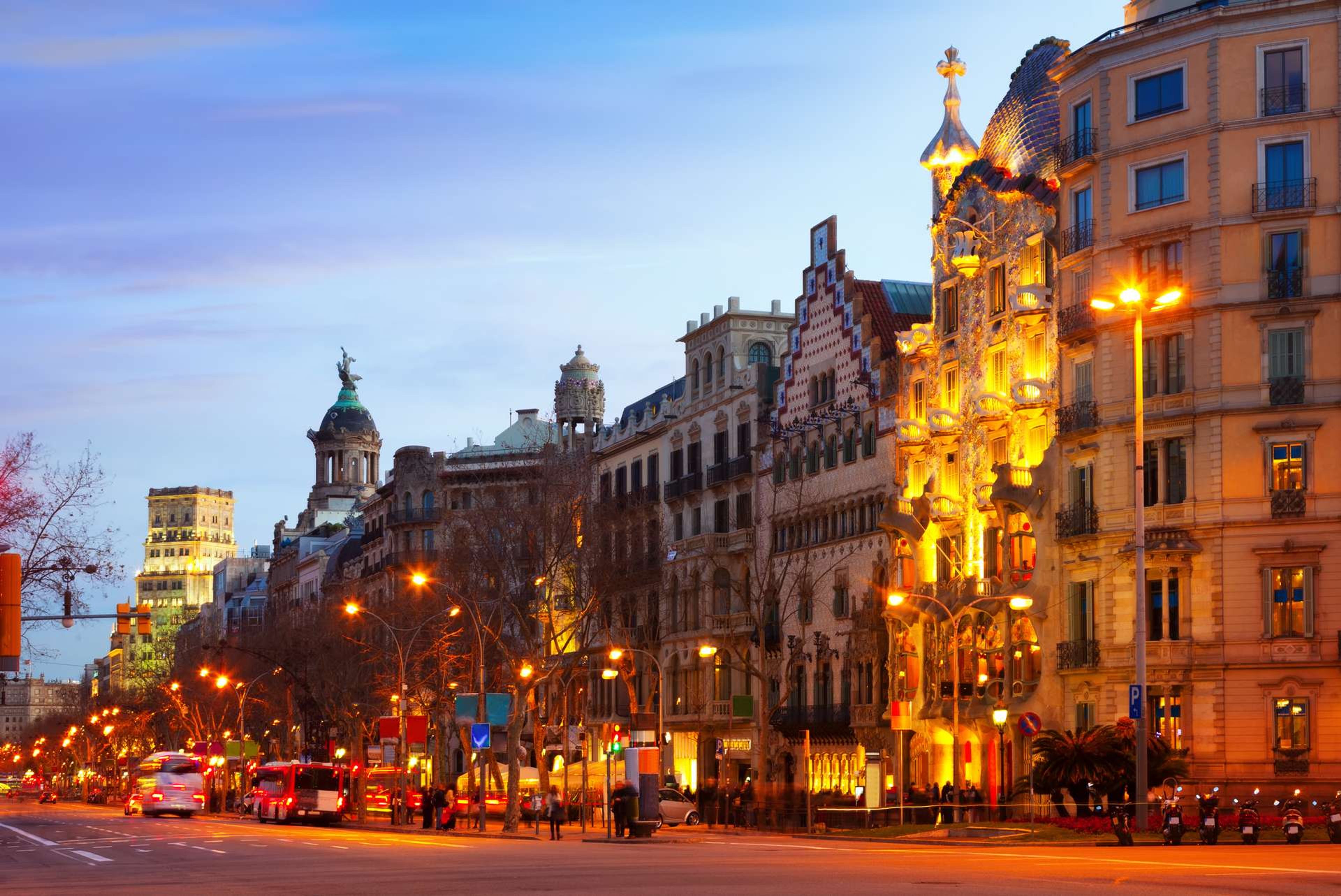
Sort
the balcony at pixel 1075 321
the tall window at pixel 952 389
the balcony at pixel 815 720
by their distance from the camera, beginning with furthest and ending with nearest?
the balcony at pixel 815 720 < the tall window at pixel 952 389 < the balcony at pixel 1075 321

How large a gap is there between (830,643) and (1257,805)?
79.7 feet

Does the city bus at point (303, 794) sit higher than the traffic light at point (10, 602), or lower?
lower

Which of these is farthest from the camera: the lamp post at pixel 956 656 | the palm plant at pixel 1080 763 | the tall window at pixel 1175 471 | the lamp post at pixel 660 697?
the lamp post at pixel 660 697

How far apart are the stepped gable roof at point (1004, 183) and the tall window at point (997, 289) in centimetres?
251

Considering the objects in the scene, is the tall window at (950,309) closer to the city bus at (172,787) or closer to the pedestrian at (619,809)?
the pedestrian at (619,809)

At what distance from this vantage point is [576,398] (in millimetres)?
105812

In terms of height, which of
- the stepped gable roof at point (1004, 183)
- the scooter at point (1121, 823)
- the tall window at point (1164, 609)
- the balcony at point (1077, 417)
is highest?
the stepped gable roof at point (1004, 183)

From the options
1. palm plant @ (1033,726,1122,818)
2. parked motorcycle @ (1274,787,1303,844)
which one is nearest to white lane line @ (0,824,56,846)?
palm plant @ (1033,726,1122,818)

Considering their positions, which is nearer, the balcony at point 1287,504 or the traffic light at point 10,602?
the traffic light at point 10,602

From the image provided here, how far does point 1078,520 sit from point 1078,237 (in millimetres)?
8370

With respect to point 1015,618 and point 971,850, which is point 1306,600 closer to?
point 1015,618

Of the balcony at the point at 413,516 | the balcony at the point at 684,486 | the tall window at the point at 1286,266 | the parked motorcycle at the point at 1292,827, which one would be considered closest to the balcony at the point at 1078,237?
the tall window at the point at 1286,266

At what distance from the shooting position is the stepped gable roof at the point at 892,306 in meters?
74.2

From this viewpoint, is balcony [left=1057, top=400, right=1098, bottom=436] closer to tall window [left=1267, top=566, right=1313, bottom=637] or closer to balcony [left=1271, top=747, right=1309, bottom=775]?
tall window [left=1267, top=566, right=1313, bottom=637]
